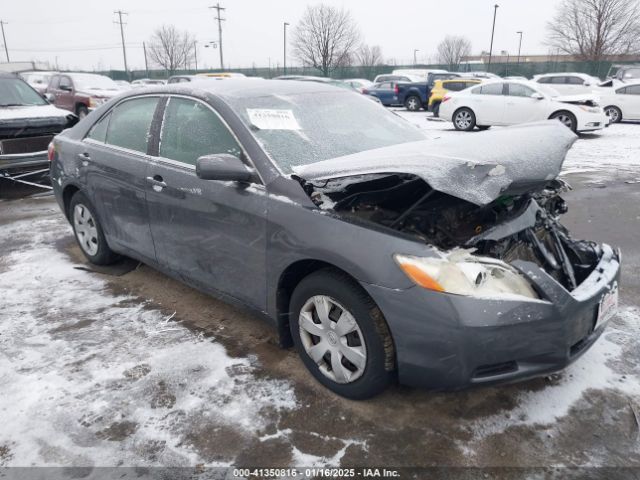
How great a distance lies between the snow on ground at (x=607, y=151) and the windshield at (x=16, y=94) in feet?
22.4

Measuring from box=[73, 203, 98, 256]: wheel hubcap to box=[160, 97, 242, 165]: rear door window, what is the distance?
137 centimetres

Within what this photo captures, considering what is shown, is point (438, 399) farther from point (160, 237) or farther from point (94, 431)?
point (160, 237)

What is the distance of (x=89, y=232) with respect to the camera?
173 inches

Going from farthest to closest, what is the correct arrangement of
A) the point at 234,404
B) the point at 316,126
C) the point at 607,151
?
the point at 607,151, the point at 316,126, the point at 234,404

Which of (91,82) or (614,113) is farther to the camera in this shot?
(614,113)

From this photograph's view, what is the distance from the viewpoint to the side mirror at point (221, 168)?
2.72 m

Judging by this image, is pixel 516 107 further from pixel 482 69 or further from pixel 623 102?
pixel 482 69

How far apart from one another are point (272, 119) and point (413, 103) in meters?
19.6

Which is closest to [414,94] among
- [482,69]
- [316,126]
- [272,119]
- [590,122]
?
[590,122]

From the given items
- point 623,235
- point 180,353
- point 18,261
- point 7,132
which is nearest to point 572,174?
point 623,235

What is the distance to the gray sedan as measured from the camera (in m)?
2.20

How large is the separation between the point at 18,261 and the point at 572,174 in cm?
828

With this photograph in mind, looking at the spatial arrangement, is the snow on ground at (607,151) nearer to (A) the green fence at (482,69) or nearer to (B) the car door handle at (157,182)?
(B) the car door handle at (157,182)

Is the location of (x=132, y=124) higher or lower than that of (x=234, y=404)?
higher
